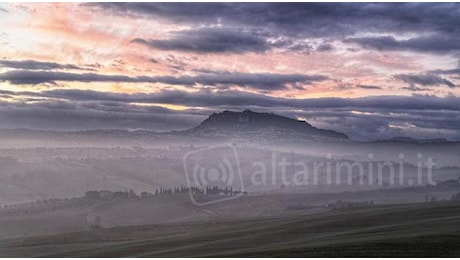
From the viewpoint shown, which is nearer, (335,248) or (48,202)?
(335,248)

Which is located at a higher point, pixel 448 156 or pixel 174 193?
pixel 448 156

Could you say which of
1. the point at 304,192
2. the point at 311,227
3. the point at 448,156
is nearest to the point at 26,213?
the point at 304,192

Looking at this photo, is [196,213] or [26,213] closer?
[196,213]

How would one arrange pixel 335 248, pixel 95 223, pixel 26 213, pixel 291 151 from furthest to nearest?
pixel 291 151 → pixel 26 213 → pixel 95 223 → pixel 335 248

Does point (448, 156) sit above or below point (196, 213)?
above

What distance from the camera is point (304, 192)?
181500 mm

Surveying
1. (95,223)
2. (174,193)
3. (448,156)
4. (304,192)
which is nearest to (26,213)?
(95,223)

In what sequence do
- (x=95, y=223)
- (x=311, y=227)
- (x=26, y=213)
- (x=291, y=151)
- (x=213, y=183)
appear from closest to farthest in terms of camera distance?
(x=311, y=227) → (x=95, y=223) → (x=26, y=213) → (x=213, y=183) → (x=291, y=151)

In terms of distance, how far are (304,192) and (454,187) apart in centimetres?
4587

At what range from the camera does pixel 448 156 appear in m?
190

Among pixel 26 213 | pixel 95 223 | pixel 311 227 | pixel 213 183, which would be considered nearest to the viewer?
pixel 311 227

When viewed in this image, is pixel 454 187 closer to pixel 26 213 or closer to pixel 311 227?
pixel 311 227

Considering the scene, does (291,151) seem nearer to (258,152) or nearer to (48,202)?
(258,152)

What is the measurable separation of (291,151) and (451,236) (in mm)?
155375
